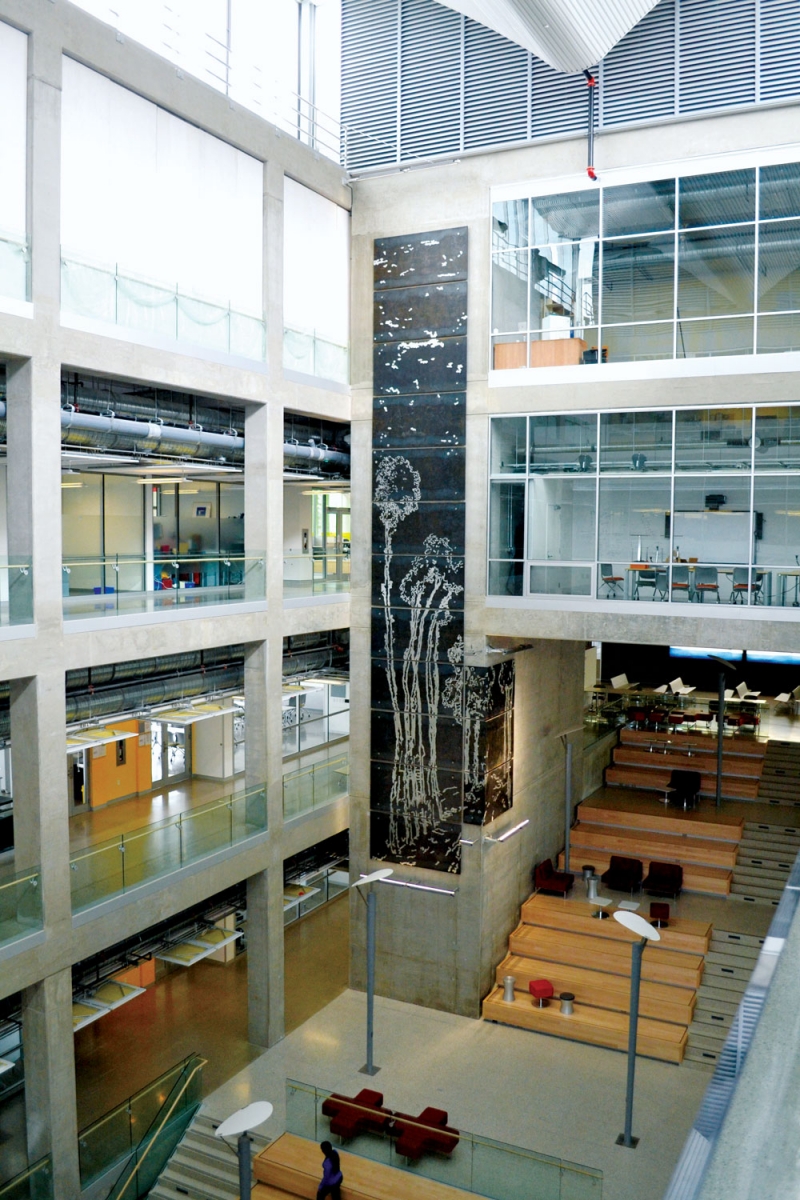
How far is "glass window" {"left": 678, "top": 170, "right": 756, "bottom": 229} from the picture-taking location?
15039mm

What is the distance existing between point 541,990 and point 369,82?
16.7m

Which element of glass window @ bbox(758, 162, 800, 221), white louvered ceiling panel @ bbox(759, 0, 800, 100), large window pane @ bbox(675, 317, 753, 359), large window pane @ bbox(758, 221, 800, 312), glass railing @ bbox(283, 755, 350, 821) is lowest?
glass railing @ bbox(283, 755, 350, 821)

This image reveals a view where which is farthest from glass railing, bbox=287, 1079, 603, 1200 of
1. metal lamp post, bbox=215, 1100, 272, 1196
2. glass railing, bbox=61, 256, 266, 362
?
glass railing, bbox=61, 256, 266, 362

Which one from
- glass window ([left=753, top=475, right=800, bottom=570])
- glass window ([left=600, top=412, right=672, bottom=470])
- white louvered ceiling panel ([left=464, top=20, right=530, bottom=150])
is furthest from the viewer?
white louvered ceiling panel ([left=464, top=20, right=530, bottom=150])

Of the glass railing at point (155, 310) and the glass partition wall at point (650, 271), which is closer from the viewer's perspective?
the glass railing at point (155, 310)

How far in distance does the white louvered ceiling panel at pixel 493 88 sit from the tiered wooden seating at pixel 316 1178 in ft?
52.5

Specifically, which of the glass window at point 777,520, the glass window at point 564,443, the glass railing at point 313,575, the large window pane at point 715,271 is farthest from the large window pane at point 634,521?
the glass railing at point 313,575

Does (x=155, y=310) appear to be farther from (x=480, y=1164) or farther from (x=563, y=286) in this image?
(x=480, y=1164)

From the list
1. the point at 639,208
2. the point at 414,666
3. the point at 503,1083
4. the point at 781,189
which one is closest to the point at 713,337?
the point at 781,189

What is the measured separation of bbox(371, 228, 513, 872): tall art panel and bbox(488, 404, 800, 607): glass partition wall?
1.02m

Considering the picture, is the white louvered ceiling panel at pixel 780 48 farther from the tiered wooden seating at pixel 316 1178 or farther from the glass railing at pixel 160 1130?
the glass railing at pixel 160 1130

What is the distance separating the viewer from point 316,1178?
41.5 feet

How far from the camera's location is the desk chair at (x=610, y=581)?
15.9m

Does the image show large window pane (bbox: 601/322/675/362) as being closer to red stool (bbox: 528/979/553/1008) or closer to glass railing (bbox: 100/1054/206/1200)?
red stool (bbox: 528/979/553/1008)
